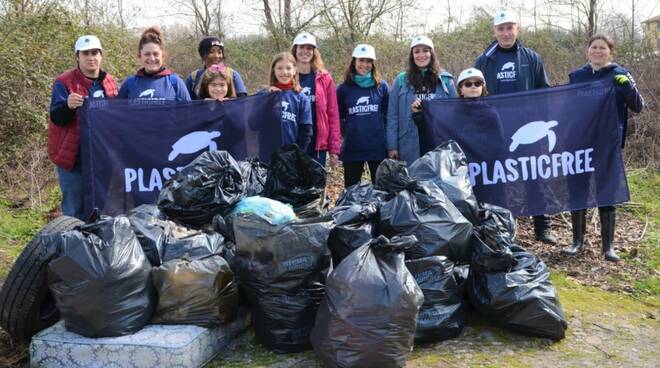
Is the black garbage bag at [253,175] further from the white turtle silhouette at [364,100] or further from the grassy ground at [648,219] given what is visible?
the grassy ground at [648,219]

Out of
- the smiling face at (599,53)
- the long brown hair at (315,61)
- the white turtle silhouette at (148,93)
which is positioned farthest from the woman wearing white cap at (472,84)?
the white turtle silhouette at (148,93)

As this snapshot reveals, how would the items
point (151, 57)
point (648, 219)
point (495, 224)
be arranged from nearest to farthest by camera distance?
1. point (495, 224)
2. point (151, 57)
3. point (648, 219)

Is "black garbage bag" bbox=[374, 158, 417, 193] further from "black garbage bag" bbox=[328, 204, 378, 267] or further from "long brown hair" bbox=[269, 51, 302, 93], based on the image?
"long brown hair" bbox=[269, 51, 302, 93]

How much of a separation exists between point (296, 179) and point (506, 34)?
2.41m

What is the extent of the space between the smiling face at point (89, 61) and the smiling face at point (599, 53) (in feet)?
13.5

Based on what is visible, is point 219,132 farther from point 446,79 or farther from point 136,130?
point 446,79

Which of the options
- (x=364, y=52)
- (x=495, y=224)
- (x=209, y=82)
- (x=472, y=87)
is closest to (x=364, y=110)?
(x=364, y=52)

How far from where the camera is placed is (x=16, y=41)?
25.0 ft

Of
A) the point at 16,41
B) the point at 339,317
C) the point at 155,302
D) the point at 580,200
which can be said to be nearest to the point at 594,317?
the point at 580,200

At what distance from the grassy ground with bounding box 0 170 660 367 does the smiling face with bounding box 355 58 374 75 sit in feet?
7.71

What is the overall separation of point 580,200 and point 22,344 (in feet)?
14.4

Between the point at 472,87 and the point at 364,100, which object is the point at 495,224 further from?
the point at 364,100

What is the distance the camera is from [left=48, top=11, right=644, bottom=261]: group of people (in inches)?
196

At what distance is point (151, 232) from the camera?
3.85m
